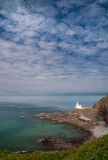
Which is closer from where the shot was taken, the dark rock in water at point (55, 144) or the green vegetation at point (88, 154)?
the green vegetation at point (88, 154)

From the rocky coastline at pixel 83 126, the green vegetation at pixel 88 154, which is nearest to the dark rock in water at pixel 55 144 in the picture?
the rocky coastline at pixel 83 126

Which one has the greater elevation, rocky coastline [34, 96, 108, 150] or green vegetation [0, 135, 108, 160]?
green vegetation [0, 135, 108, 160]

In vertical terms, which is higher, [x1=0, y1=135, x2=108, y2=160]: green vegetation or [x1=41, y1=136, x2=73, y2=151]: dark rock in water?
[x1=0, y1=135, x2=108, y2=160]: green vegetation

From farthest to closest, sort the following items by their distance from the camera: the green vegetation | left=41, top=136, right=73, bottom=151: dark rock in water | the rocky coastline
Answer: the rocky coastline < left=41, top=136, right=73, bottom=151: dark rock in water < the green vegetation

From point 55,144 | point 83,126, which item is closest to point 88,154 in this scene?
point 55,144

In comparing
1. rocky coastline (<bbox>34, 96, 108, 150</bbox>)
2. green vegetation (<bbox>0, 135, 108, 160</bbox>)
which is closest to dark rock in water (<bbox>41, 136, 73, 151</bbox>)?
rocky coastline (<bbox>34, 96, 108, 150</bbox>)

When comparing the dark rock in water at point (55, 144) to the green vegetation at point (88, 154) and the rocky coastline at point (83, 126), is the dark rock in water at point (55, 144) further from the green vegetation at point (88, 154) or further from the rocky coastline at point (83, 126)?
the green vegetation at point (88, 154)

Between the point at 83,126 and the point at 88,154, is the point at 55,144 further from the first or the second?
the point at 88,154

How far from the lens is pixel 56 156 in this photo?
26438mm

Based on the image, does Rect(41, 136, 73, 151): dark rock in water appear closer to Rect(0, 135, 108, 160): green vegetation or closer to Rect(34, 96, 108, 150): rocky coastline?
Rect(34, 96, 108, 150): rocky coastline

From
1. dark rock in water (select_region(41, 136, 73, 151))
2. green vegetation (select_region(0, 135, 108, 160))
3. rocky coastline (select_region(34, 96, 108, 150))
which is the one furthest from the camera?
rocky coastline (select_region(34, 96, 108, 150))

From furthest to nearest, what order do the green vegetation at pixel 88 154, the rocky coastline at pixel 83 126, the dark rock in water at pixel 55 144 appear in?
→ 1. the rocky coastline at pixel 83 126
2. the dark rock in water at pixel 55 144
3. the green vegetation at pixel 88 154

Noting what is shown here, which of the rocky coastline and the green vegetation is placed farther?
the rocky coastline

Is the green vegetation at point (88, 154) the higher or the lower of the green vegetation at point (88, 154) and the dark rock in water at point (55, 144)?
the higher
